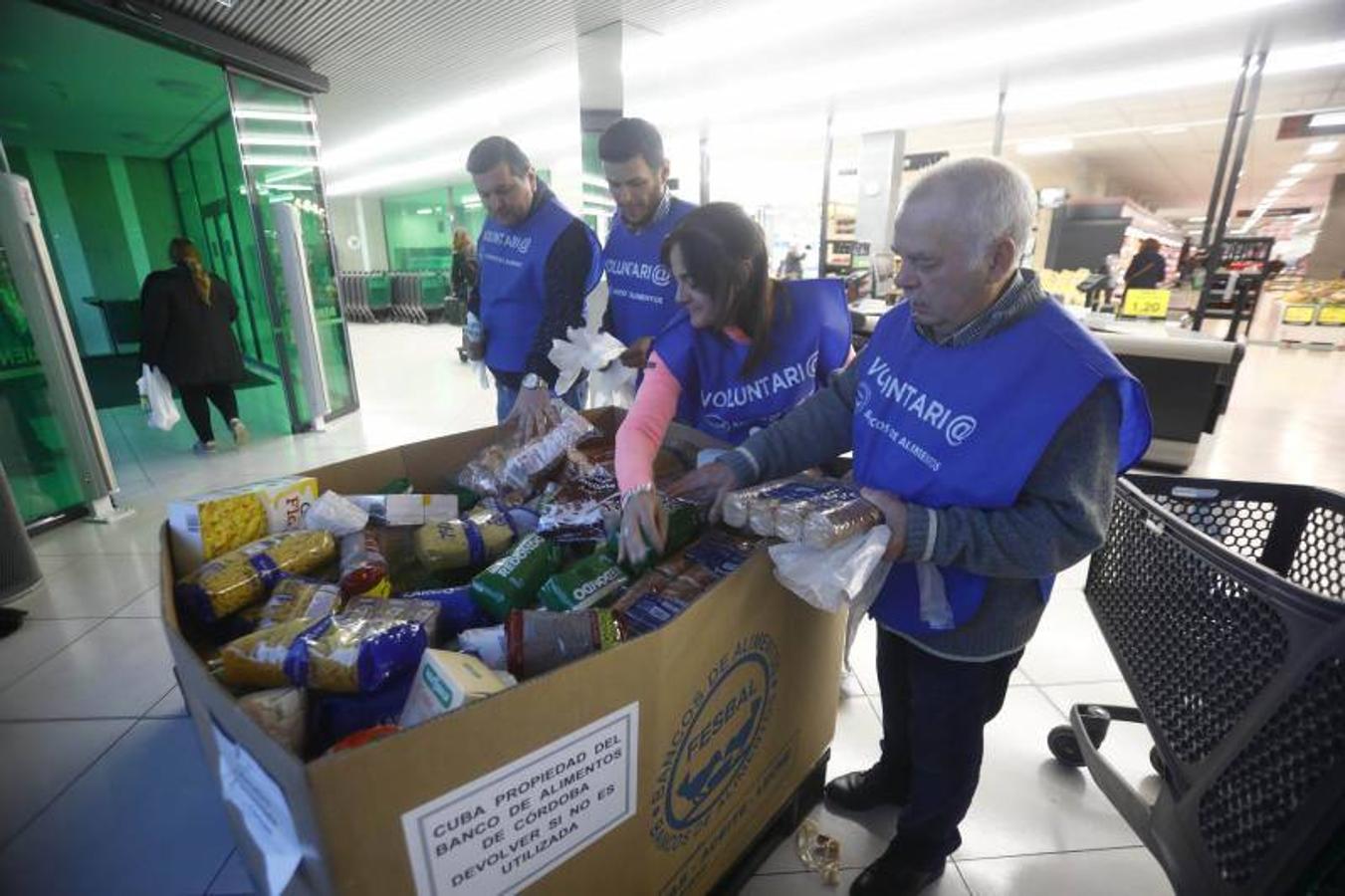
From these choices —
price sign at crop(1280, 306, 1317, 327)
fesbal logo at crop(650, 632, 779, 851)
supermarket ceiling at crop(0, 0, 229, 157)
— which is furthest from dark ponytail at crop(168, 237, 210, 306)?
price sign at crop(1280, 306, 1317, 327)

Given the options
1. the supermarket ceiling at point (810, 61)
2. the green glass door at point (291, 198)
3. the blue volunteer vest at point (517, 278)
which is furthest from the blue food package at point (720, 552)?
the green glass door at point (291, 198)

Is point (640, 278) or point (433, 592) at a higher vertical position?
point (640, 278)

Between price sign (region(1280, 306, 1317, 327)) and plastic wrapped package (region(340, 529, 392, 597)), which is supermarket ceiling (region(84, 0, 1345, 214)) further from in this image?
plastic wrapped package (region(340, 529, 392, 597))

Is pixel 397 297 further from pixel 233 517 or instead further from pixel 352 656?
pixel 352 656

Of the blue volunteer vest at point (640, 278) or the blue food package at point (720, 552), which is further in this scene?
the blue volunteer vest at point (640, 278)

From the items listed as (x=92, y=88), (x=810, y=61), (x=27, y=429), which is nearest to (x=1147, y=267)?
(x=810, y=61)

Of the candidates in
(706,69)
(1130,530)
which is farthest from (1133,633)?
(706,69)

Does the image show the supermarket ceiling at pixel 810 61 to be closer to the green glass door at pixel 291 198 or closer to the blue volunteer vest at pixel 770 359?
the green glass door at pixel 291 198

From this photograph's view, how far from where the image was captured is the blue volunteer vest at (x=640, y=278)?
1.94m

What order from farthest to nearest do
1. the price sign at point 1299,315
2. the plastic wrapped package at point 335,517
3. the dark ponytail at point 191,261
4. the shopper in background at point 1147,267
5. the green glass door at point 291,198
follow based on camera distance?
the price sign at point 1299,315 < the shopper in background at point 1147,267 < the green glass door at point 291,198 < the dark ponytail at point 191,261 < the plastic wrapped package at point 335,517

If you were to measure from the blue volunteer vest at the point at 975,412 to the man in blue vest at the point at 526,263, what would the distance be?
3.64 ft

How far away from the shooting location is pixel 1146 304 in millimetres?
4363

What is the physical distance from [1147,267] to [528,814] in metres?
7.47

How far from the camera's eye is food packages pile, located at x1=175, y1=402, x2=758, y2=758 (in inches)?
27.5
